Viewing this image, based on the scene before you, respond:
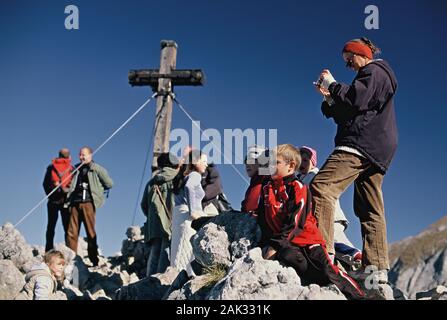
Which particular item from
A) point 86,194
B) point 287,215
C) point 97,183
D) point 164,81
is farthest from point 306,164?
point 164,81

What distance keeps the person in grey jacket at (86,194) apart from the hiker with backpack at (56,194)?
0.22 meters

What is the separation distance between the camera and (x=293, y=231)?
494 cm

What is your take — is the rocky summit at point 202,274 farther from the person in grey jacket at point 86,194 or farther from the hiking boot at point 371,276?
the person in grey jacket at point 86,194

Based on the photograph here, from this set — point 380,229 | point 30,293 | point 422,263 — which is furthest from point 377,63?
point 422,263

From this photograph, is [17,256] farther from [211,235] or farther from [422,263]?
[422,263]

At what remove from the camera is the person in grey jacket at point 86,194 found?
34.8 ft

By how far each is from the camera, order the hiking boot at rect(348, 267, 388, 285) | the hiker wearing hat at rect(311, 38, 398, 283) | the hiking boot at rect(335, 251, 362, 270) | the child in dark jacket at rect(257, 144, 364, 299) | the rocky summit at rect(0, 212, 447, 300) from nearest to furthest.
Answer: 1. the rocky summit at rect(0, 212, 447, 300)
2. the child in dark jacket at rect(257, 144, 364, 299)
3. the hiking boot at rect(348, 267, 388, 285)
4. the hiker wearing hat at rect(311, 38, 398, 283)
5. the hiking boot at rect(335, 251, 362, 270)

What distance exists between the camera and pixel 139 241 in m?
12.4

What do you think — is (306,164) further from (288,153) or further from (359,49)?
(359,49)

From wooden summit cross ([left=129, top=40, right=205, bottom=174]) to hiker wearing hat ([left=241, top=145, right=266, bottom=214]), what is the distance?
5.92m

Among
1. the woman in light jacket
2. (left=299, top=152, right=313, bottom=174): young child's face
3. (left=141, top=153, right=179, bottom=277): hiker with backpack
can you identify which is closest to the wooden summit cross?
(left=141, top=153, right=179, bottom=277): hiker with backpack

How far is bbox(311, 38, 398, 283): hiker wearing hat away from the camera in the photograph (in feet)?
17.2

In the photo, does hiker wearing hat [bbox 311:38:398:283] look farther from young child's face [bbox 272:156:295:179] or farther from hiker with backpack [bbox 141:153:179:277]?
hiker with backpack [bbox 141:153:179:277]

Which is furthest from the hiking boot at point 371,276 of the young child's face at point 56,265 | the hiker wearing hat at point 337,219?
the young child's face at point 56,265
